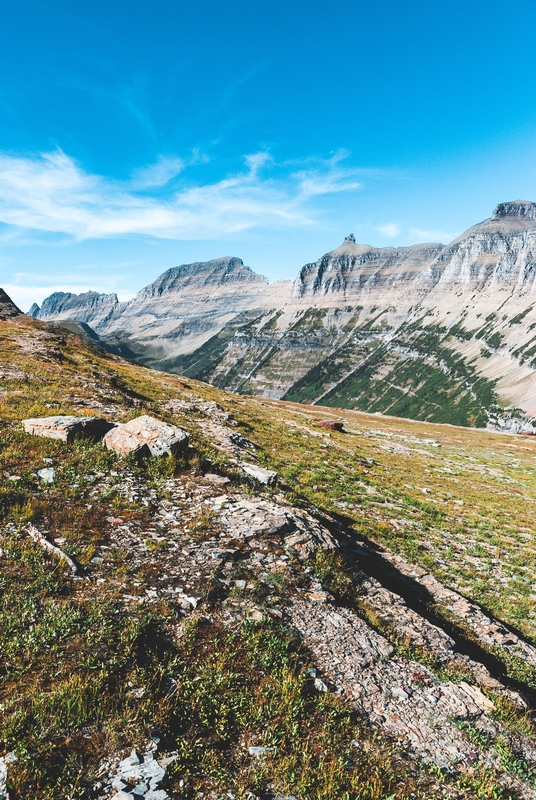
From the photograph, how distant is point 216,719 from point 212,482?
9648 millimetres

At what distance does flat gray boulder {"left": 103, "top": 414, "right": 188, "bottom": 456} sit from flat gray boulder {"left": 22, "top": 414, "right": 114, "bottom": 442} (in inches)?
38.7

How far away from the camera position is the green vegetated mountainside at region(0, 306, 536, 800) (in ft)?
20.5

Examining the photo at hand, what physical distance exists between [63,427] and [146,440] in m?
3.57

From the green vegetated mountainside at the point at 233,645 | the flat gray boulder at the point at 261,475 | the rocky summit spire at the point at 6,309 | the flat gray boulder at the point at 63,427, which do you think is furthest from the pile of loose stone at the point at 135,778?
the rocky summit spire at the point at 6,309

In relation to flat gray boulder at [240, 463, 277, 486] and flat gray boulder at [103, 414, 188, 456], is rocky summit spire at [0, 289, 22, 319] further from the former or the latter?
flat gray boulder at [240, 463, 277, 486]

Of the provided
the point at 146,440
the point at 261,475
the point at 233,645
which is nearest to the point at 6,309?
the point at 146,440

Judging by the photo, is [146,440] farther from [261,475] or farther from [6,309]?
[6,309]

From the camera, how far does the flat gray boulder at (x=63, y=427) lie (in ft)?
55.2

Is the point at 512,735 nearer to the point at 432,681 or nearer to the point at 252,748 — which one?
the point at 432,681

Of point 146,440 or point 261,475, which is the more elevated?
point 146,440

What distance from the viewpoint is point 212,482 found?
1630 centimetres

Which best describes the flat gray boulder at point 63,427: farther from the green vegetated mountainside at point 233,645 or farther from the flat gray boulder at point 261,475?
the flat gray boulder at point 261,475

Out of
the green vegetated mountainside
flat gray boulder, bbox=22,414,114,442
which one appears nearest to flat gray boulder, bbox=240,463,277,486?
the green vegetated mountainside

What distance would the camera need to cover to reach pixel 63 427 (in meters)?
16.9
